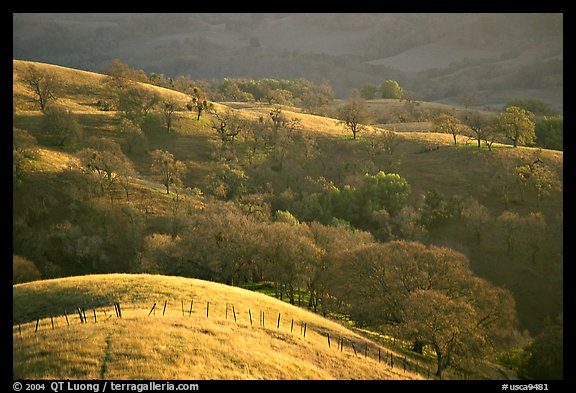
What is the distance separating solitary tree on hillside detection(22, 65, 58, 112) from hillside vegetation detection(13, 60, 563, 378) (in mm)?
2526

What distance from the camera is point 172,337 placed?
112 ft

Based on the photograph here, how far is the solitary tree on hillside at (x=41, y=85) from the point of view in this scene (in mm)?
131625

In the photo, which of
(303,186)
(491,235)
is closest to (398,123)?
(303,186)

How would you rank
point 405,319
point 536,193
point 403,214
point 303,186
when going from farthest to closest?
point 303,186 → point 536,193 → point 403,214 → point 405,319

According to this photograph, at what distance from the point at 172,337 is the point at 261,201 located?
70478 mm

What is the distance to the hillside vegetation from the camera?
70.4 meters

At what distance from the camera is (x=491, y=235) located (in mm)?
100250

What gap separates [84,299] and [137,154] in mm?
82503

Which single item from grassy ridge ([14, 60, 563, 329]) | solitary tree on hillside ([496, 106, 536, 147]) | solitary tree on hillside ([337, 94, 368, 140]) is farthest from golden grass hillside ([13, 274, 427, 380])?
solitary tree on hillside ([337, 94, 368, 140])

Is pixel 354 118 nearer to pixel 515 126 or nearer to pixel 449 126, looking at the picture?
pixel 449 126

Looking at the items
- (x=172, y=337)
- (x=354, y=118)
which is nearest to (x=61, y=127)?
(x=354, y=118)

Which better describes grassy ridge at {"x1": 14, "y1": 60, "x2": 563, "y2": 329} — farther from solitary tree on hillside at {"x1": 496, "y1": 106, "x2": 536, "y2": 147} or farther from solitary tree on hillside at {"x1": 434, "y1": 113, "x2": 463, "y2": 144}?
solitary tree on hillside at {"x1": 496, "y1": 106, "x2": 536, "y2": 147}

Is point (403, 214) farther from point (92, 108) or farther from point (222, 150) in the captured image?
point (92, 108)

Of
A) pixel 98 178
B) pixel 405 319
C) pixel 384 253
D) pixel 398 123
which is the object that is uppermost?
pixel 398 123
